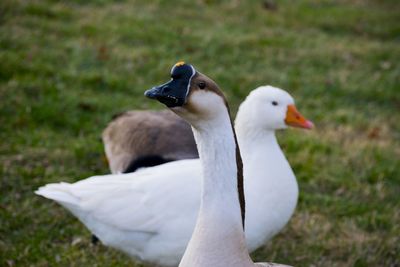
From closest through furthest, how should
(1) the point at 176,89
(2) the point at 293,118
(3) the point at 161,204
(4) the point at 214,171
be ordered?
(1) the point at 176,89 < (4) the point at 214,171 < (3) the point at 161,204 < (2) the point at 293,118

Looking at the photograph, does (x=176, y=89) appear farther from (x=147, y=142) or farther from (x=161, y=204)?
(x=147, y=142)

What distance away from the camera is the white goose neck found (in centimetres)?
255

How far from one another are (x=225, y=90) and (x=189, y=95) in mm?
4986

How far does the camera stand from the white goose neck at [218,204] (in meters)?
2.55

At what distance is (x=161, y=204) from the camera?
404 cm

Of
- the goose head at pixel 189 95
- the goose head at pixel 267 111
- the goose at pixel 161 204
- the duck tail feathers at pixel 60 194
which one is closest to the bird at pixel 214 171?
the goose head at pixel 189 95

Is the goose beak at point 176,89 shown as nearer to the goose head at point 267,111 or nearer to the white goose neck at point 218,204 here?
the white goose neck at point 218,204

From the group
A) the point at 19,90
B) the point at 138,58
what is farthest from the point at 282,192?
the point at 138,58

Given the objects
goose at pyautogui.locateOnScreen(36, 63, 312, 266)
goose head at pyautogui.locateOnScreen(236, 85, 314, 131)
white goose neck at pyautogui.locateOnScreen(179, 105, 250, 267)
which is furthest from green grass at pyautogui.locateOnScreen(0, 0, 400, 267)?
white goose neck at pyautogui.locateOnScreen(179, 105, 250, 267)

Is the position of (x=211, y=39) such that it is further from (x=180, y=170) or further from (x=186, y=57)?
(x=180, y=170)

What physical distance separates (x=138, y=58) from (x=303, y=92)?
2011mm

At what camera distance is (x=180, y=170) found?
4.14 m

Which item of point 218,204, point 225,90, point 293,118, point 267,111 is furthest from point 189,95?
point 225,90

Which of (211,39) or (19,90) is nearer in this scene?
(19,90)
